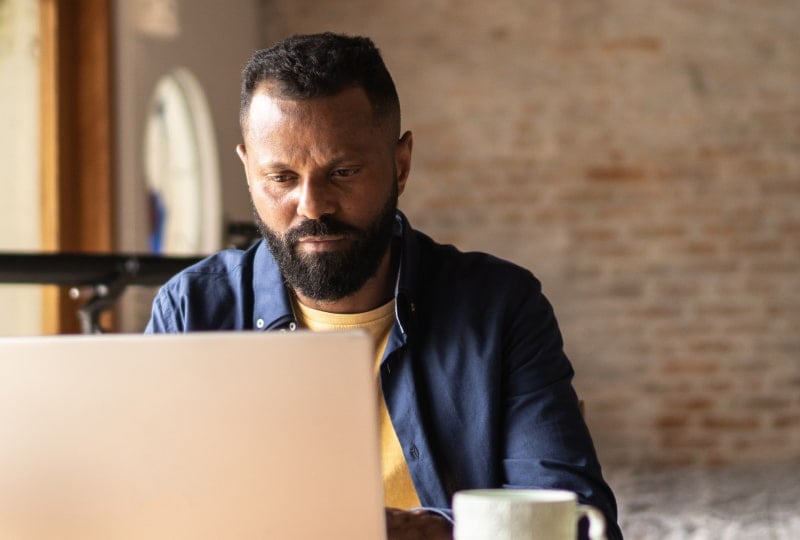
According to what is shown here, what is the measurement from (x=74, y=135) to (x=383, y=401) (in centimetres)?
241

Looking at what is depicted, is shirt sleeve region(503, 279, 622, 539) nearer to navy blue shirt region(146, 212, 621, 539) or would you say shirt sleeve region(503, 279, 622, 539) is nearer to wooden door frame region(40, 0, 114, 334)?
navy blue shirt region(146, 212, 621, 539)

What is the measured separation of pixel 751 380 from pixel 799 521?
2196 mm

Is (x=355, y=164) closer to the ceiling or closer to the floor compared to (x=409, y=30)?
closer to the floor

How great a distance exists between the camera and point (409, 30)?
17.0 feet

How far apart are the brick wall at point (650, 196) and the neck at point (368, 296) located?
3529 millimetres

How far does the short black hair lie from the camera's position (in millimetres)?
1474

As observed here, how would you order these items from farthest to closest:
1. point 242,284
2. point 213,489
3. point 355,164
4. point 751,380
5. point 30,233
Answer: point 751,380
point 30,233
point 242,284
point 355,164
point 213,489

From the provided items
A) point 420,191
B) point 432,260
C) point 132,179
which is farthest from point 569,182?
point 432,260

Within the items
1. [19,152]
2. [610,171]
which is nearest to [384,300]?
[19,152]

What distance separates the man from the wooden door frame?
205 cm

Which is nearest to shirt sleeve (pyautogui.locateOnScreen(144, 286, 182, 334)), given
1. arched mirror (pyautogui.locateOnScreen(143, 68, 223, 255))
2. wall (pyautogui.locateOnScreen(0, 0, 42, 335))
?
wall (pyautogui.locateOnScreen(0, 0, 42, 335))

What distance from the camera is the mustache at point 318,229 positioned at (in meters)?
1.47

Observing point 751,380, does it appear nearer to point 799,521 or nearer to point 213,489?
point 799,521

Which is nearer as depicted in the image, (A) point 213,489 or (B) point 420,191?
(A) point 213,489
